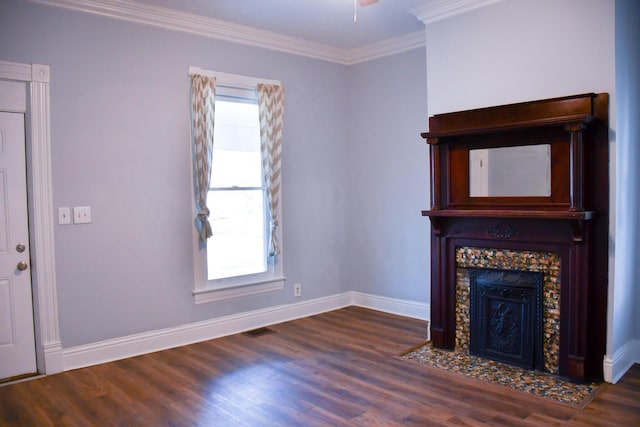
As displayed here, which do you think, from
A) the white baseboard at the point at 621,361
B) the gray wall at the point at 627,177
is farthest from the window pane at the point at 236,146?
the white baseboard at the point at 621,361

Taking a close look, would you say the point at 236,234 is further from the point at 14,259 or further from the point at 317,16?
the point at 317,16

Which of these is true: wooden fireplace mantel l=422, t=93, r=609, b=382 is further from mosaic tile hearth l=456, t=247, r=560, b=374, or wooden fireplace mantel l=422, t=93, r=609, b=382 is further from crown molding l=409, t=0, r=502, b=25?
crown molding l=409, t=0, r=502, b=25

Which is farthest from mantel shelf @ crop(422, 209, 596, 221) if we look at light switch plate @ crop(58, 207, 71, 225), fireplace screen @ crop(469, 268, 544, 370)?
light switch plate @ crop(58, 207, 71, 225)

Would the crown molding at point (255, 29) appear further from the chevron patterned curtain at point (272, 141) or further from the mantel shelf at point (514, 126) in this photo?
the mantel shelf at point (514, 126)

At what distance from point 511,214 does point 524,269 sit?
0.41m

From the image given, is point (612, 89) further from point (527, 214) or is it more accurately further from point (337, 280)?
point (337, 280)

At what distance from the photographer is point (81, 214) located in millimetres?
3650

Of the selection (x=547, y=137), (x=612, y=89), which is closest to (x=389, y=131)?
(x=547, y=137)

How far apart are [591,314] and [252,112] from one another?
3228mm

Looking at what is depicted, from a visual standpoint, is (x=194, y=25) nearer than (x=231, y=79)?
Yes

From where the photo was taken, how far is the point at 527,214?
3.28 metres

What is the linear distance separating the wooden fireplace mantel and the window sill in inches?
74.8

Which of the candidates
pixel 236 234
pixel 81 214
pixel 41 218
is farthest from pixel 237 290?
pixel 41 218

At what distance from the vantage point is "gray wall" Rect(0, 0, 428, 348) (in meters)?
3.61
